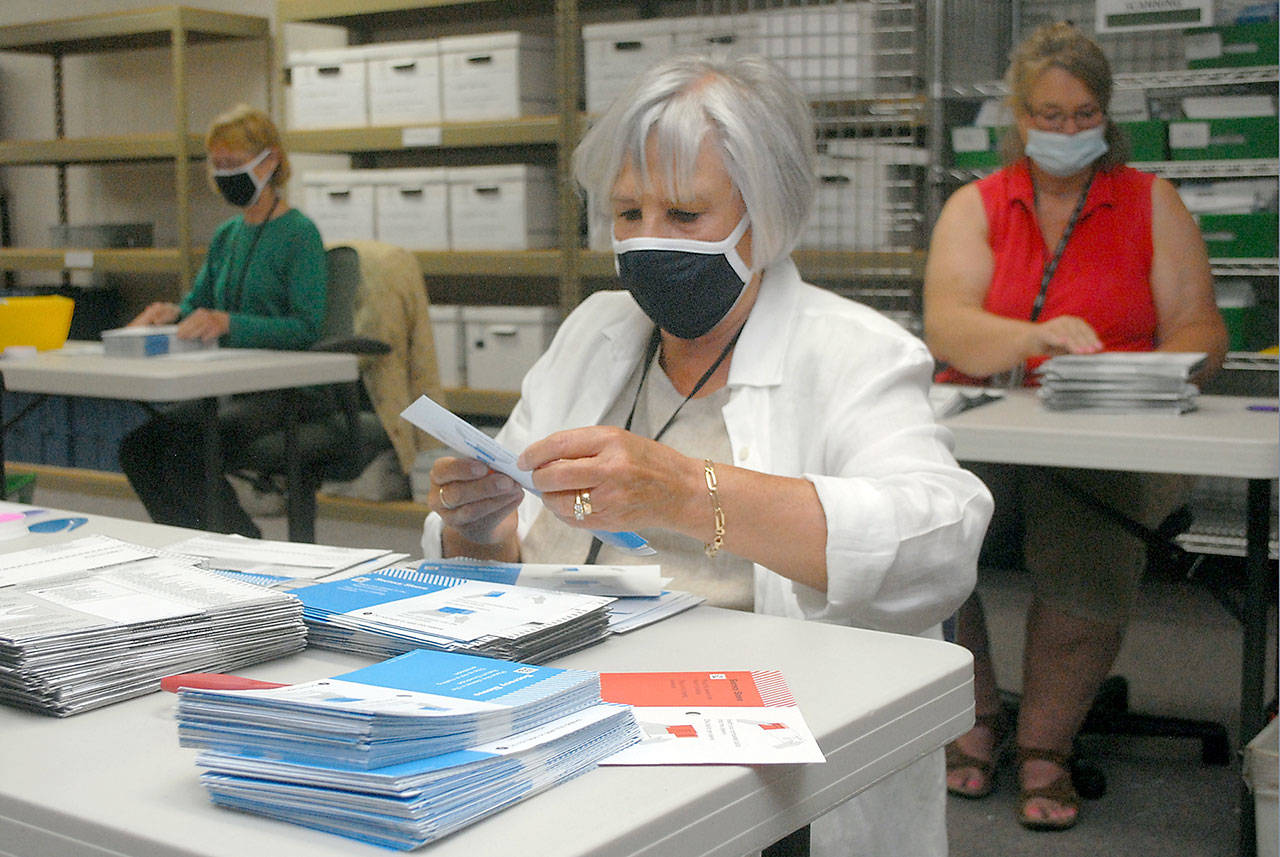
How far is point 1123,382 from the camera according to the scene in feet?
7.27

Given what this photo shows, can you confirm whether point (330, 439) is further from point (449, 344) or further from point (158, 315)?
point (449, 344)

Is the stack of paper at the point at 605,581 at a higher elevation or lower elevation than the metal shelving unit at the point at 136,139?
lower

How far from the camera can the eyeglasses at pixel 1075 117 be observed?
8.85 ft

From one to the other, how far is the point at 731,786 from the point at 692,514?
0.45 m

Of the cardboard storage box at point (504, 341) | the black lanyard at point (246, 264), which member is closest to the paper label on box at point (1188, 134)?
the cardboard storage box at point (504, 341)

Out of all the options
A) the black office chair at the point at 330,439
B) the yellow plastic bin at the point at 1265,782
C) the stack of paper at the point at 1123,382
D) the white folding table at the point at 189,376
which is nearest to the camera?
the yellow plastic bin at the point at 1265,782

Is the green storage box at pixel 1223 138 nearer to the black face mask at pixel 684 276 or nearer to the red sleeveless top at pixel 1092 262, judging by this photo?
the red sleeveless top at pixel 1092 262

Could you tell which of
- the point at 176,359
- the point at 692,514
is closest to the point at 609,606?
the point at 692,514

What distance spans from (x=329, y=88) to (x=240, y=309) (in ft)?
3.93

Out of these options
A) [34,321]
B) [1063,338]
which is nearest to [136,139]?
[34,321]

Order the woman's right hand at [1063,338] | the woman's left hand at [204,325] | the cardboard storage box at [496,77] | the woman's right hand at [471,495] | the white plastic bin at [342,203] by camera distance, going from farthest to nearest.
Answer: the white plastic bin at [342,203] < the cardboard storage box at [496,77] < the woman's left hand at [204,325] < the woman's right hand at [1063,338] < the woman's right hand at [471,495]

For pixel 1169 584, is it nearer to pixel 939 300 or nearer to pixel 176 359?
pixel 939 300

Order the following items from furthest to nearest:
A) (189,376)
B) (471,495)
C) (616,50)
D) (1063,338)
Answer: (616,50) → (189,376) → (1063,338) → (471,495)

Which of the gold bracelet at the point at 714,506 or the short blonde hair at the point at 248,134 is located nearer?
the gold bracelet at the point at 714,506
